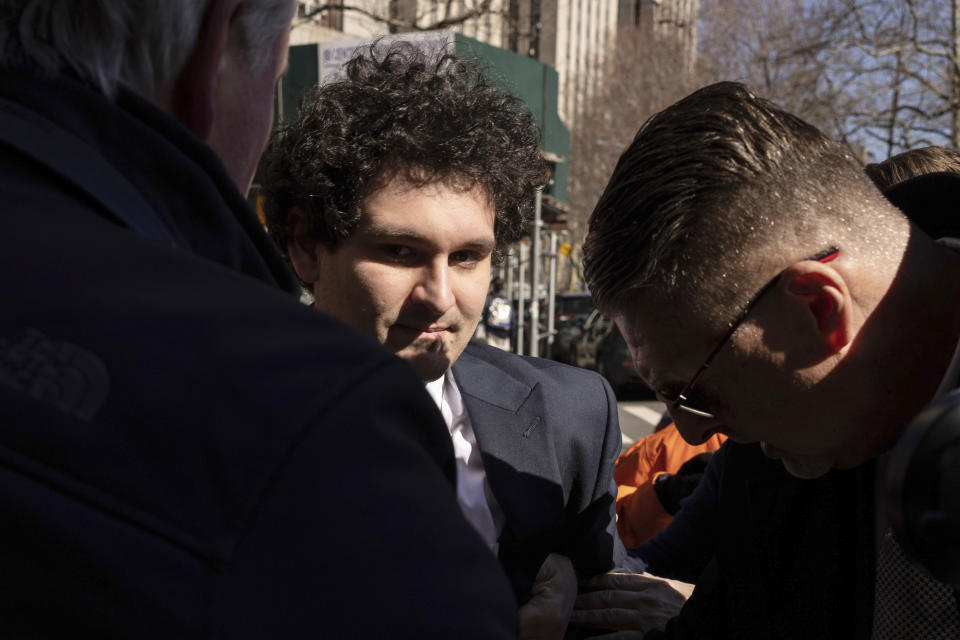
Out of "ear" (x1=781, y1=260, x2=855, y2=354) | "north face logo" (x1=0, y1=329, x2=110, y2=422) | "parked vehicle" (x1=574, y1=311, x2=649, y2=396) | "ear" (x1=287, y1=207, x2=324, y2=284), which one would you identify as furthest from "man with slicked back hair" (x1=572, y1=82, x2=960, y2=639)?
"parked vehicle" (x1=574, y1=311, x2=649, y2=396)

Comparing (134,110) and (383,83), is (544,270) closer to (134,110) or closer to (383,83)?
(383,83)

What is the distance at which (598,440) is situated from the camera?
2.34 metres

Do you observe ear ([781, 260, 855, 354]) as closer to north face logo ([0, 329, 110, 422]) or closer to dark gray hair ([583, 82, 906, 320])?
dark gray hair ([583, 82, 906, 320])

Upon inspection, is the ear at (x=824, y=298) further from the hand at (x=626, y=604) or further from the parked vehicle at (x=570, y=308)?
the parked vehicle at (x=570, y=308)

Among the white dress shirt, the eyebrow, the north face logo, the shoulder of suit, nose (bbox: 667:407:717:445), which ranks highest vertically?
the north face logo

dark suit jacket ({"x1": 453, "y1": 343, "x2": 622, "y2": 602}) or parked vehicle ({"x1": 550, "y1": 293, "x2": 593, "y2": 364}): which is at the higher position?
dark suit jacket ({"x1": 453, "y1": 343, "x2": 622, "y2": 602})

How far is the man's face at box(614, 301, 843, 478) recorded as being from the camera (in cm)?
166

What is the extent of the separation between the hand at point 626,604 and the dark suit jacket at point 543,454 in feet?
0.24

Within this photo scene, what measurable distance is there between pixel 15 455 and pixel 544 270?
2384 centimetres

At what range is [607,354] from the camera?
48.7 feet

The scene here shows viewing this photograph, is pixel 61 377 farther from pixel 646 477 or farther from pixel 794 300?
pixel 646 477

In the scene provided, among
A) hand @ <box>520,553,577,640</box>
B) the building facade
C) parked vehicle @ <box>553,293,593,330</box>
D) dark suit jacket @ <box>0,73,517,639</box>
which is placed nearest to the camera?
dark suit jacket @ <box>0,73,517,639</box>

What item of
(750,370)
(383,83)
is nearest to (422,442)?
(750,370)

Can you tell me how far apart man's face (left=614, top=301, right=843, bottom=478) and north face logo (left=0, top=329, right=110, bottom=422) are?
122 cm
